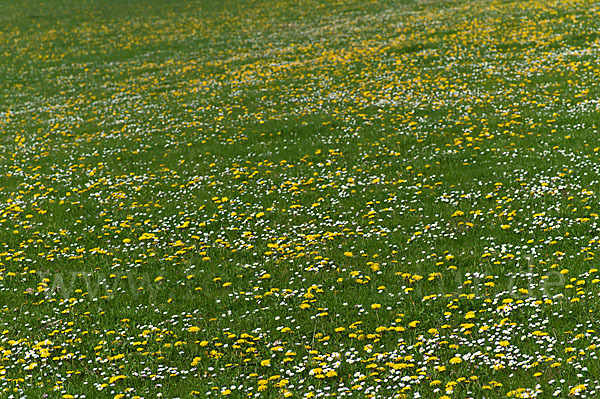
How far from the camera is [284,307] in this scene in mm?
8312

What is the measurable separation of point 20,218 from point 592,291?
11.1 meters

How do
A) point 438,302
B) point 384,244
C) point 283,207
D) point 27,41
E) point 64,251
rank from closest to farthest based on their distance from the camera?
1. point 438,302
2. point 384,244
3. point 64,251
4. point 283,207
5. point 27,41

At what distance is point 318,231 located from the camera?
10656 mm

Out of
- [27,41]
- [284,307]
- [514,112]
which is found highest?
[27,41]

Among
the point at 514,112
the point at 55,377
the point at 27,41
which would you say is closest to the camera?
the point at 55,377

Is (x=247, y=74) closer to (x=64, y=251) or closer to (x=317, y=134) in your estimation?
(x=317, y=134)

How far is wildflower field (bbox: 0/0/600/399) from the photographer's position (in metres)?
6.92

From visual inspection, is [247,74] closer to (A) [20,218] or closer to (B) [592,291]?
(A) [20,218]

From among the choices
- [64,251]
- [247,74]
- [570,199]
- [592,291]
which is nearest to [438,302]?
[592,291]

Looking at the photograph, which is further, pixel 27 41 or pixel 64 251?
pixel 27 41

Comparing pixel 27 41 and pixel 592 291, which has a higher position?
pixel 27 41

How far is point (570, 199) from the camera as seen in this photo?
1020cm

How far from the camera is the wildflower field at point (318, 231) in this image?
692 centimetres

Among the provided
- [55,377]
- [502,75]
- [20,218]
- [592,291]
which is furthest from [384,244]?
[502,75]
